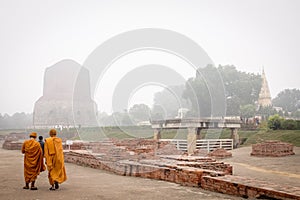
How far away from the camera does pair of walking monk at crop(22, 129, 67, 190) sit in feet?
18.3

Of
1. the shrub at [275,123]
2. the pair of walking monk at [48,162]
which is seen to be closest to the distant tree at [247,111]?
the shrub at [275,123]

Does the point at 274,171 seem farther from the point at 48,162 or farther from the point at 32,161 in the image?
the point at 32,161

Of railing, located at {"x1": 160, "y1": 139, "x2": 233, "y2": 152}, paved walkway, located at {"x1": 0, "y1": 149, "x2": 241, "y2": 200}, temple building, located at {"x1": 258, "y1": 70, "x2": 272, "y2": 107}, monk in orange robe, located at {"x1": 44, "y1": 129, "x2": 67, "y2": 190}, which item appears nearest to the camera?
paved walkway, located at {"x1": 0, "y1": 149, "x2": 241, "y2": 200}

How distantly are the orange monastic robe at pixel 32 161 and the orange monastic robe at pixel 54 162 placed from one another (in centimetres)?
32

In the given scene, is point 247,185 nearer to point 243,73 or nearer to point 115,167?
point 115,167

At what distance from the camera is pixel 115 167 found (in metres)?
8.32

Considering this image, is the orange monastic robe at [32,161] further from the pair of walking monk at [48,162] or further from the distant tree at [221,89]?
the distant tree at [221,89]

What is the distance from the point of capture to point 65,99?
189 feet

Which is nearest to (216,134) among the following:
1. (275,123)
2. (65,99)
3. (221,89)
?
(275,123)

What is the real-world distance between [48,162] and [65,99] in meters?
54.1

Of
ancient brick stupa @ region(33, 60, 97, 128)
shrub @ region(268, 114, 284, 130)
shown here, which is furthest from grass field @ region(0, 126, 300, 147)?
ancient brick stupa @ region(33, 60, 97, 128)

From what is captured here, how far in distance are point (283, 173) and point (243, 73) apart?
40828 millimetres

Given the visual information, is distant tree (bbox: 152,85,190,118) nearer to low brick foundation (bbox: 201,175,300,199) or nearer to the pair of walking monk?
the pair of walking monk

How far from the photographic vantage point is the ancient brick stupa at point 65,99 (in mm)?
52219
